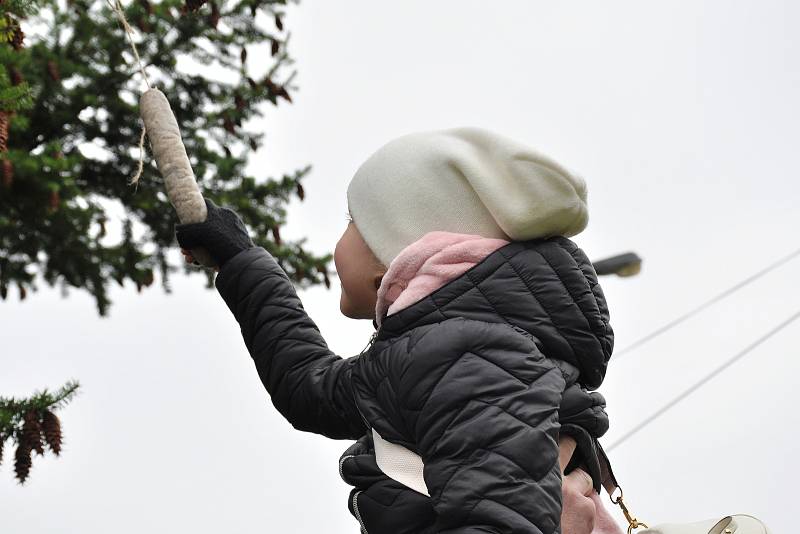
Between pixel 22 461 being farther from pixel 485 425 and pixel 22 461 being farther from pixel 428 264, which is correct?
pixel 485 425

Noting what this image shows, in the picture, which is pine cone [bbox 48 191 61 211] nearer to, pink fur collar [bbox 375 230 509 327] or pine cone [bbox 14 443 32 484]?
pine cone [bbox 14 443 32 484]

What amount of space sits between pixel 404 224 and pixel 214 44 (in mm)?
3009

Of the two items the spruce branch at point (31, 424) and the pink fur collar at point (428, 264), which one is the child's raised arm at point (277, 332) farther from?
the spruce branch at point (31, 424)

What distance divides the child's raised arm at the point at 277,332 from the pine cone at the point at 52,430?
1.00 m

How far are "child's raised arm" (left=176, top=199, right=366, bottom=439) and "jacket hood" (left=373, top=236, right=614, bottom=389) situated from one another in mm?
280

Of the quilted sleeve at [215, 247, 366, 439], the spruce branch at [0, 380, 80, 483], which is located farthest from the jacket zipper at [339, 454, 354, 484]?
the spruce branch at [0, 380, 80, 483]

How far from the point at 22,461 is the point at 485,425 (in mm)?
1858

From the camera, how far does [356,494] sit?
167cm

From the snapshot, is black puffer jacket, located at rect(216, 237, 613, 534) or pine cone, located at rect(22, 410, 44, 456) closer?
black puffer jacket, located at rect(216, 237, 613, 534)

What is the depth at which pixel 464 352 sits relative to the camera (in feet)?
4.92

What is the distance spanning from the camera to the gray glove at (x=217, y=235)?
2025 millimetres

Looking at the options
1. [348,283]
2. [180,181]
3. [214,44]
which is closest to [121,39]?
[214,44]

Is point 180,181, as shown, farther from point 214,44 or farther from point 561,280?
point 214,44

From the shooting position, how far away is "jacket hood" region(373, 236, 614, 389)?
1.61m
